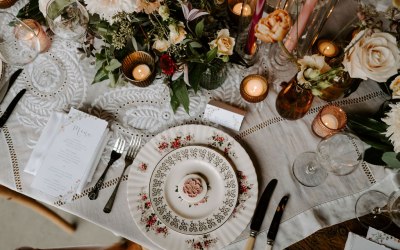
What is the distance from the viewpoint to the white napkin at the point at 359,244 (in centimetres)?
89

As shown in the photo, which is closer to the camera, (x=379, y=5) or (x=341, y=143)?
(x=341, y=143)

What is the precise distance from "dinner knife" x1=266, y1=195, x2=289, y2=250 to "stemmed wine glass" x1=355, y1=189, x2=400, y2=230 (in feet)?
0.66

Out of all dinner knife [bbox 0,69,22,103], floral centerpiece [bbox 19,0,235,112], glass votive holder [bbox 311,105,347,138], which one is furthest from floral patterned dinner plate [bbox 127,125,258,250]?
dinner knife [bbox 0,69,22,103]

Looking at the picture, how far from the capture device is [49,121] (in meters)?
1.00

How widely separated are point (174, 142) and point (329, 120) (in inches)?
17.2

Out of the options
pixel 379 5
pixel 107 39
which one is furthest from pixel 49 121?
pixel 379 5

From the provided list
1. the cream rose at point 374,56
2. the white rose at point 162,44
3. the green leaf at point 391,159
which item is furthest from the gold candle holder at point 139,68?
the green leaf at point 391,159

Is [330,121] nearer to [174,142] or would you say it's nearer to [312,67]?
[312,67]

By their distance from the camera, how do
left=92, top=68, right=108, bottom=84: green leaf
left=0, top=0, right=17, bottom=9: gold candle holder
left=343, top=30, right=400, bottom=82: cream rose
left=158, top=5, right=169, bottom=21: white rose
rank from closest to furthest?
left=343, top=30, right=400, bottom=82: cream rose
left=158, top=5, right=169, bottom=21: white rose
left=92, top=68, right=108, bottom=84: green leaf
left=0, top=0, right=17, bottom=9: gold candle holder

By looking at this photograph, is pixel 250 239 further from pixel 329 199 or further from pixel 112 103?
pixel 112 103

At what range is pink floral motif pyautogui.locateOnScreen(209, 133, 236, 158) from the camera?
96cm

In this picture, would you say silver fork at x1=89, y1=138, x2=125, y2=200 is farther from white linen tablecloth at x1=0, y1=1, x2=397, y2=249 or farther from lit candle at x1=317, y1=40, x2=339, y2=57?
lit candle at x1=317, y1=40, x2=339, y2=57

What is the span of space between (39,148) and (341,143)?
820mm

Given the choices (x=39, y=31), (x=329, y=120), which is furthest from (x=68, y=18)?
(x=329, y=120)
